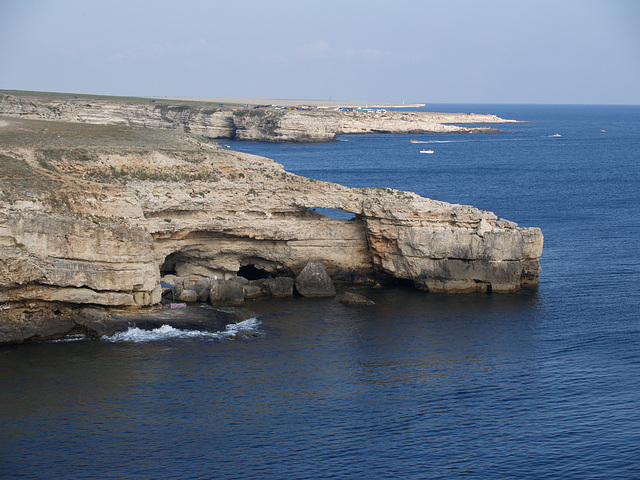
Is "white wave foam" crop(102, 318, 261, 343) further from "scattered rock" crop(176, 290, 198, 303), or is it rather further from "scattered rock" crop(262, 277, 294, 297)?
"scattered rock" crop(262, 277, 294, 297)

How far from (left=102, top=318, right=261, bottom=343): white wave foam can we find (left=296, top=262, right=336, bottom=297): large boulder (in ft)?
22.3

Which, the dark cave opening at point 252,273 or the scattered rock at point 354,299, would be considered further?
the dark cave opening at point 252,273

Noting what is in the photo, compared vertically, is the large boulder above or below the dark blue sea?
above

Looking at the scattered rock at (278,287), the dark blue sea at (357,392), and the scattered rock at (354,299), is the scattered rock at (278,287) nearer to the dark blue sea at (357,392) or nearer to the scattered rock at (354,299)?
the dark blue sea at (357,392)

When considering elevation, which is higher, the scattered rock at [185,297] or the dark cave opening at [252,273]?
the dark cave opening at [252,273]

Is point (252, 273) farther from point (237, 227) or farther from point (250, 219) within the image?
point (237, 227)

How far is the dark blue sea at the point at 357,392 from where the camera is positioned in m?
23.3

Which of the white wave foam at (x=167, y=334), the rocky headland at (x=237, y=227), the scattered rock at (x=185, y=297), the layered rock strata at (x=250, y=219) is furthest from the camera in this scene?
the scattered rock at (x=185, y=297)

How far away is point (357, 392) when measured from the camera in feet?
94.3

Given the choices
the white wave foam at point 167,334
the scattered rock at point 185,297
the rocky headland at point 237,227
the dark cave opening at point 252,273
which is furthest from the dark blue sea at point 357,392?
the dark cave opening at point 252,273

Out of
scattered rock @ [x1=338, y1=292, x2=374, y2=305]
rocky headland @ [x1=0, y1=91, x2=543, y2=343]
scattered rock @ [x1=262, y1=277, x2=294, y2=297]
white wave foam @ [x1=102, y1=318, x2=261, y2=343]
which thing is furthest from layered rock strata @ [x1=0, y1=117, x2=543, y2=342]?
scattered rock @ [x1=338, y1=292, x2=374, y2=305]

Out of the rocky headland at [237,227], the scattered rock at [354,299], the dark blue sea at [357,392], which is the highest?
the rocky headland at [237,227]

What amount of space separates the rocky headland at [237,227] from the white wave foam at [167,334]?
1.10 m

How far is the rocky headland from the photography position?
121 feet
